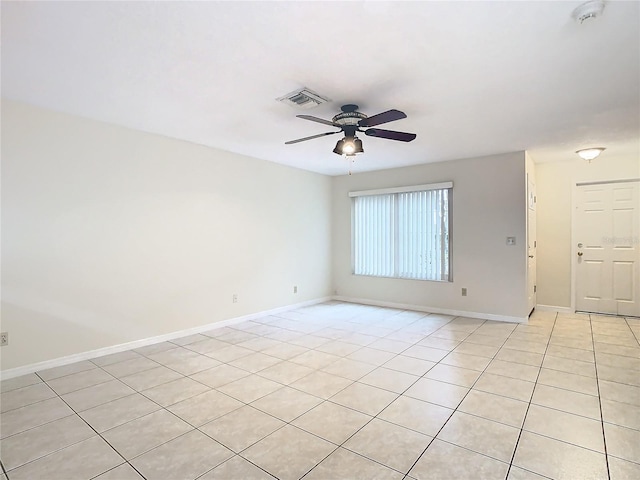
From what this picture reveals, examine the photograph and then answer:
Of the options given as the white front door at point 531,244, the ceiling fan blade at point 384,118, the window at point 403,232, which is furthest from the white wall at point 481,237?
the ceiling fan blade at point 384,118

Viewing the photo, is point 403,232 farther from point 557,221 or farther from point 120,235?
point 120,235

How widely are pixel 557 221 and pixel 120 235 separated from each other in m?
6.35

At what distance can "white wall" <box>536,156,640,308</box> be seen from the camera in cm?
538

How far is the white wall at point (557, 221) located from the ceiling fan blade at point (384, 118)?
4206 millimetres

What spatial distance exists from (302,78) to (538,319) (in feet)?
15.9

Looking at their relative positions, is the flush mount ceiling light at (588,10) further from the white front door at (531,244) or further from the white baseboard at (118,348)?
the white baseboard at (118,348)

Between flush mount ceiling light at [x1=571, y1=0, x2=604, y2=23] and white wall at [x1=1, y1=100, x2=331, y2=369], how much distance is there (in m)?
3.98

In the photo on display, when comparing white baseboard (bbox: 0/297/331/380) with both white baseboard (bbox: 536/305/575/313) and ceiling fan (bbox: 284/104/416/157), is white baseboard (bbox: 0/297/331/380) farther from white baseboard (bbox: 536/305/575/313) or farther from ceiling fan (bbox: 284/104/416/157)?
white baseboard (bbox: 536/305/575/313)

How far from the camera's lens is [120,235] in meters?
3.76

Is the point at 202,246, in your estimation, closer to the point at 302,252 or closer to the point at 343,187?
the point at 302,252

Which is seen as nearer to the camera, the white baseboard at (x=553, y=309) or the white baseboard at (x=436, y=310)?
the white baseboard at (x=436, y=310)

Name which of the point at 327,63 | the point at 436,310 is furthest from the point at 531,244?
the point at 327,63

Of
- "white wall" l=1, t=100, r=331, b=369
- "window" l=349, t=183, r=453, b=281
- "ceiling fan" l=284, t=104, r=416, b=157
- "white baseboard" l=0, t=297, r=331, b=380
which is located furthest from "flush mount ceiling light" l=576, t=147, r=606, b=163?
"white baseboard" l=0, t=297, r=331, b=380

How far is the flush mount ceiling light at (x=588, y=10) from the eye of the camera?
1.75m
